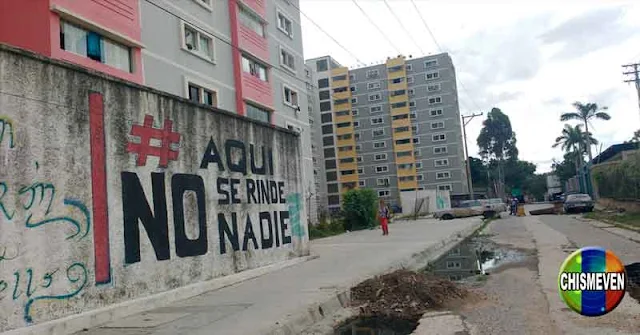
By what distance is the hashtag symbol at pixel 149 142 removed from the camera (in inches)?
331

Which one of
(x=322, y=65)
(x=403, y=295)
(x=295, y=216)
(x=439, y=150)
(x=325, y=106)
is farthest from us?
(x=322, y=65)

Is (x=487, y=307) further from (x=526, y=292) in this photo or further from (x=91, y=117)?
(x=91, y=117)

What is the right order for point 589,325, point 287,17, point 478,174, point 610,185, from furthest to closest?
point 478,174 → point 287,17 → point 610,185 → point 589,325

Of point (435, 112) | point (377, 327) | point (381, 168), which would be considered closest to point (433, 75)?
point (435, 112)

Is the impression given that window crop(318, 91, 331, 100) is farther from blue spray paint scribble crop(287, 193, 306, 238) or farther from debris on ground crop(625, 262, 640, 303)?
debris on ground crop(625, 262, 640, 303)

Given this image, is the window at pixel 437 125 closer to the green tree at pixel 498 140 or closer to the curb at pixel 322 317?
the green tree at pixel 498 140

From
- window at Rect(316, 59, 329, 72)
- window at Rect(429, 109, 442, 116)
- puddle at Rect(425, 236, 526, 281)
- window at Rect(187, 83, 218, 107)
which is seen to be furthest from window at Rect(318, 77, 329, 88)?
puddle at Rect(425, 236, 526, 281)

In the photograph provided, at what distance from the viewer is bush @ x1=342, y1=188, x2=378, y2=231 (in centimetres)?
2998

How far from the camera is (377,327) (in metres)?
7.19

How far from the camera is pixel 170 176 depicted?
9.12 metres

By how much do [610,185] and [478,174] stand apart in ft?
185

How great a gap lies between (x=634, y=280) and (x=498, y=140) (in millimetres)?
81982

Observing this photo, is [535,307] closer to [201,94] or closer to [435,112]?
[201,94]

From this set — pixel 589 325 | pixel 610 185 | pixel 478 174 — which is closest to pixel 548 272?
pixel 589 325
